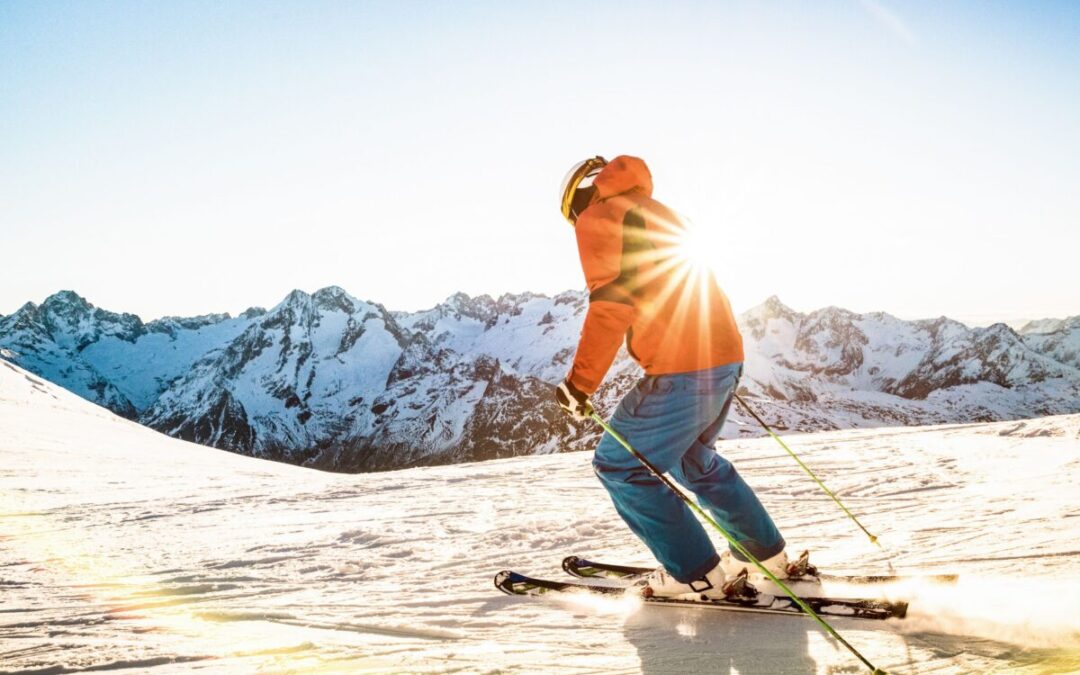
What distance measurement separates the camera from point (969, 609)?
325cm

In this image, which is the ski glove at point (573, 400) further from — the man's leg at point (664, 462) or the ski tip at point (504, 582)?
the ski tip at point (504, 582)

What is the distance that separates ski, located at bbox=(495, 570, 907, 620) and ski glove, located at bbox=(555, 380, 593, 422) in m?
1.26

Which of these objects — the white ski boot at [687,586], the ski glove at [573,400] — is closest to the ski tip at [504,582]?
the white ski boot at [687,586]

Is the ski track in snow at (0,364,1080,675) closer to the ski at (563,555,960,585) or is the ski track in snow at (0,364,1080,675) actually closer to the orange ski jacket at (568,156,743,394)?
the ski at (563,555,960,585)

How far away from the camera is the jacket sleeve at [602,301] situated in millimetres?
3744

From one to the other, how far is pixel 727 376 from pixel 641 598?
1516 millimetres

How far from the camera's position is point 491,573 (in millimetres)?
5125

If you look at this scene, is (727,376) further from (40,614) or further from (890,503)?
(40,614)

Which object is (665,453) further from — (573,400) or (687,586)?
(687,586)

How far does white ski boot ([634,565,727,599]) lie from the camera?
384 cm

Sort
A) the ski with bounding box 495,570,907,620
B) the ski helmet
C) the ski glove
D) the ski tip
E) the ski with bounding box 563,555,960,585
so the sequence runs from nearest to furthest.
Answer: the ski with bounding box 495,570,907,620 → the ski glove → the ski with bounding box 563,555,960,585 → the ski helmet → the ski tip

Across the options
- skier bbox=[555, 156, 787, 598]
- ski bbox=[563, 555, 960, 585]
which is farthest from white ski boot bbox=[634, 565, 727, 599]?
ski bbox=[563, 555, 960, 585]

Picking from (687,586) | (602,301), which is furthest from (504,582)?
(602,301)

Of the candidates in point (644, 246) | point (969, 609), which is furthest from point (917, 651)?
point (644, 246)
